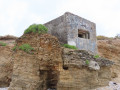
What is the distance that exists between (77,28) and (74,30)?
14.9 inches

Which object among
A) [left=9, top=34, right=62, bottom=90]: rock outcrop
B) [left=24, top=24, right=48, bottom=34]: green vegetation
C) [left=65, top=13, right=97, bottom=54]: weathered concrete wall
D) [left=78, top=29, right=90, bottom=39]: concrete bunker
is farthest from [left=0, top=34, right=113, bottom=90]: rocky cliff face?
[left=78, top=29, right=90, bottom=39]: concrete bunker

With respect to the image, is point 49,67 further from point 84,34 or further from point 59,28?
point 84,34

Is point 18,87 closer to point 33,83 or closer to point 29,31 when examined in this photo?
point 33,83

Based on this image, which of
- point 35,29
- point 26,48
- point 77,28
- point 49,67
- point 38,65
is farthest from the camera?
point 77,28

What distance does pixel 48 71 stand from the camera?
8.23m

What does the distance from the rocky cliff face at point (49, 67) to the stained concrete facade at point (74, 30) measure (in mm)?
1745

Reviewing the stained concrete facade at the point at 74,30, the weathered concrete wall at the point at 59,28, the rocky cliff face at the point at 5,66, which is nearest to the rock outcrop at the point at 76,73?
the stained concrete facade at the point at 74,30

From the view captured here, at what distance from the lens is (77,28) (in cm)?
1025

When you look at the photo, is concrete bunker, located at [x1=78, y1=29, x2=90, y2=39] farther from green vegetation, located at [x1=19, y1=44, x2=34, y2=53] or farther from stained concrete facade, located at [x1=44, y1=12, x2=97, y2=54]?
green vegetation, located at [x1=19, y1=44, x2=34, y2=53]

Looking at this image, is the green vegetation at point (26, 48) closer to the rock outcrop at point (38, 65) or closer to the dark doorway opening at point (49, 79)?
the rock outcrop at point (38, 65)

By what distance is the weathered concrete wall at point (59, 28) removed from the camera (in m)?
9.85

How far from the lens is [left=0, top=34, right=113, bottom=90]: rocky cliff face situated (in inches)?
295

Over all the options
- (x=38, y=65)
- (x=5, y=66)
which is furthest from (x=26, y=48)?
(x=5, y=66)

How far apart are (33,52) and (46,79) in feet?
5.99
